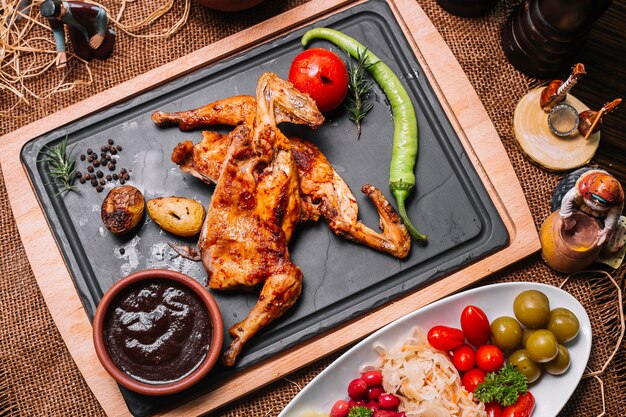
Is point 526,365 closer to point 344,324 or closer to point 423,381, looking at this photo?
point 423,381

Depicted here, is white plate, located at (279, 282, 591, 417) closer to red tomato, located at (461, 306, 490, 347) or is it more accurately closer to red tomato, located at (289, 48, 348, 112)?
red tomato, located at (461, 306, 490, 347)

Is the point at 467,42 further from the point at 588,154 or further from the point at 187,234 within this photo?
the point at 187,234

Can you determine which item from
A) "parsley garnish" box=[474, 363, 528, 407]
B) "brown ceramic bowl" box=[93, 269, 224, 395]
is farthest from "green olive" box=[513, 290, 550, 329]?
"brown ceramic bowl" box=[93, 269, 224, 395]

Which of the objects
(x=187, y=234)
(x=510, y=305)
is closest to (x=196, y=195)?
(x=187, y=234)

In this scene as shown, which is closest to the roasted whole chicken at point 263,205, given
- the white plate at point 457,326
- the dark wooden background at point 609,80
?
the white plate at point 457,326

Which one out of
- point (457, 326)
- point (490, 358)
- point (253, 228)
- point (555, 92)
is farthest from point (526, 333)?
point (253, 228)
